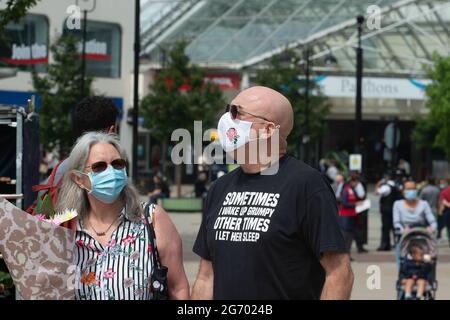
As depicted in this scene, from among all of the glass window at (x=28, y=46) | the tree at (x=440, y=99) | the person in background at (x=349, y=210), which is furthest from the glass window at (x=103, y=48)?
the person in background at (x=349, y=210)

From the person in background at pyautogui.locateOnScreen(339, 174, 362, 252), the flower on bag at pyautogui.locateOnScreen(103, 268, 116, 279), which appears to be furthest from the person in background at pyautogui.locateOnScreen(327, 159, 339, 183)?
the flower on bag at pyautogui.locateOnScreen(103, 268, 116, 279)

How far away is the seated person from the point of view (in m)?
15.1

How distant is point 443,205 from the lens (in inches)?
1084

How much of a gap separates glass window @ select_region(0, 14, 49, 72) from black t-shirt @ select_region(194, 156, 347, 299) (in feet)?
142

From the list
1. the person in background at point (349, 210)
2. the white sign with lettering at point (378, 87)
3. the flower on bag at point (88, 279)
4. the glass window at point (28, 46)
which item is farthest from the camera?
the white sign with lettering at point (378, 87)

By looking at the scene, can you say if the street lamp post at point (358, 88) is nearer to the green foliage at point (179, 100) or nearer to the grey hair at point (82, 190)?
the green foliage at point (179, 100)

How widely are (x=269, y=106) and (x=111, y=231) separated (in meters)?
0.99

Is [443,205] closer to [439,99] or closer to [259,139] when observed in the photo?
[259,139]

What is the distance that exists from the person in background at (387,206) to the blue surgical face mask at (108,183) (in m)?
20.7

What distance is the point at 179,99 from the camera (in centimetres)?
4416

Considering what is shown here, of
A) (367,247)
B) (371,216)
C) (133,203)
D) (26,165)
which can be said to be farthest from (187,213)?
(133,203)

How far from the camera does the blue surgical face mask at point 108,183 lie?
5.17 metres

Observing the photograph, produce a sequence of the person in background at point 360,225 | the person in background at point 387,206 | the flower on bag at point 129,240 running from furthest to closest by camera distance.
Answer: the person in background at point 387,206 → the person in background at point 360,225 → the flower on bag at point 129,240

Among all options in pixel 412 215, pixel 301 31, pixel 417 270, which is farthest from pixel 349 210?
pixel 301 31
